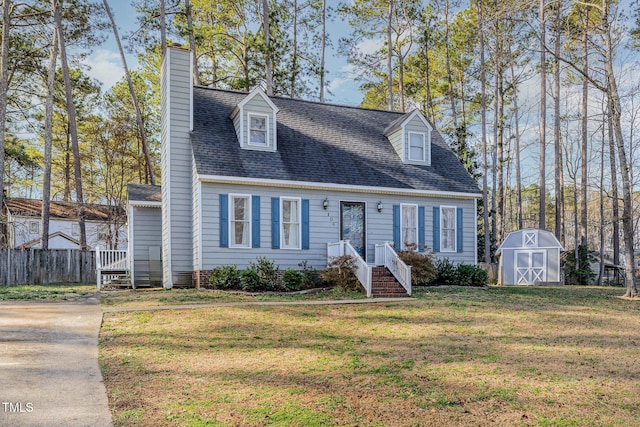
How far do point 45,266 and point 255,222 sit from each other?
11.1 metres

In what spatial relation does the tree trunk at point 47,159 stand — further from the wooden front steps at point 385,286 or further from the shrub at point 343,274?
the wooden front steps at point 385,286

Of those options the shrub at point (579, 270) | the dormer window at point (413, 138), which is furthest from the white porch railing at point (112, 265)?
the shrub at point (579, 270)

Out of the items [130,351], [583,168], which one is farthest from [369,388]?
[583,168]

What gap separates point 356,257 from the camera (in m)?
14.4

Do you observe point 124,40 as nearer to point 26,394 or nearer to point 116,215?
point 116,215

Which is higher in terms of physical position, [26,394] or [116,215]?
[116,215]

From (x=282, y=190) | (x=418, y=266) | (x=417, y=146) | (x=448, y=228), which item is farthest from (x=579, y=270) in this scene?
(x=282, y=190)

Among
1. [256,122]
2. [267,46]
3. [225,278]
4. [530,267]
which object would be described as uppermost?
[267,46]

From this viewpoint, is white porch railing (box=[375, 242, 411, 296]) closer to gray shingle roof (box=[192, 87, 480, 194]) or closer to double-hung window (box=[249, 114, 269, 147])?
gray shingle roof (box=[192, 87, 480, 194])

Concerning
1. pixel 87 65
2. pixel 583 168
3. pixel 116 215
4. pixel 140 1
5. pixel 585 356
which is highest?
pixel 140 1

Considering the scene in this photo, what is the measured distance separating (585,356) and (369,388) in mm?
3480

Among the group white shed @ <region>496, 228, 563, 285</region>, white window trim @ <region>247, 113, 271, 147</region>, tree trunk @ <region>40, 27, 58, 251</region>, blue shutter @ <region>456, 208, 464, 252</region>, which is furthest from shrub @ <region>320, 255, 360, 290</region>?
tree trunk @ <region>40, 27, 58, 251</region>

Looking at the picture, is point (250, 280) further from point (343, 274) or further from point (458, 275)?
point (458, 275)

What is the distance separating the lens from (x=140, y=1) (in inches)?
922
